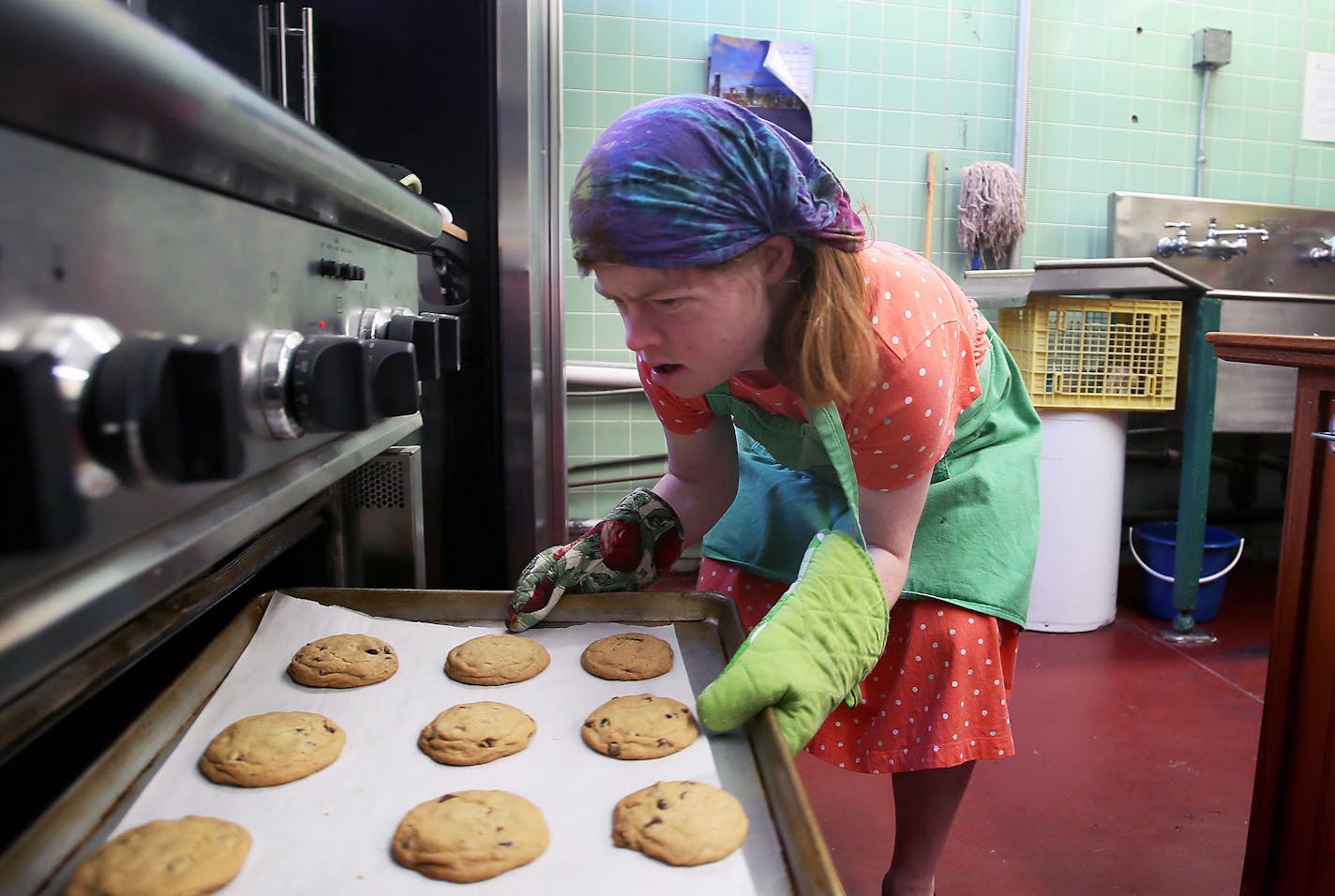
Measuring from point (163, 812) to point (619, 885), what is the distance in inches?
14.6

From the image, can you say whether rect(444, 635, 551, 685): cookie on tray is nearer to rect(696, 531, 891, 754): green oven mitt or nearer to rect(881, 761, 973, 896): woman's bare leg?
rect(696, 531, 891, 754): green oven mitt

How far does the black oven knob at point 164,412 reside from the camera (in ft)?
1.05

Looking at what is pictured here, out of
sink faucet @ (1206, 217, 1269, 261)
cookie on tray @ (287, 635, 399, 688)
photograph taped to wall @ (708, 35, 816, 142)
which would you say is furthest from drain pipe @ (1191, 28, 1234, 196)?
cookie on tray @ (287, 635, 399, 688)

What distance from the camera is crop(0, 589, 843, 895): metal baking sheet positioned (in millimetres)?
638

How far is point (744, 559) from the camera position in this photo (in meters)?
1.29

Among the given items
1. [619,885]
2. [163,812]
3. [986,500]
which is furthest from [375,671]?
[986,500]

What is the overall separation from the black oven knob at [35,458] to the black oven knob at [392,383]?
26cm

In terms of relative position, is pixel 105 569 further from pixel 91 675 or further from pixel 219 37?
pixel 219 37

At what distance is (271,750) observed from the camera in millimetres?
763

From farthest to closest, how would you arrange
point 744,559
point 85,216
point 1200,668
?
point 1200,668
point 744,559
point 85,216

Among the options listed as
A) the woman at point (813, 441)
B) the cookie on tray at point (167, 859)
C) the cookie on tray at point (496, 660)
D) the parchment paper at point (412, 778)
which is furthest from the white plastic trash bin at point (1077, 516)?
the cookie on tray at point (167, 859)

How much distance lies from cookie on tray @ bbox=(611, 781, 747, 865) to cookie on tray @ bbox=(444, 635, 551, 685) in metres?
0.25

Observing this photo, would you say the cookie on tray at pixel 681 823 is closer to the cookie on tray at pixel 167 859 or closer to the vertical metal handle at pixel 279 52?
the cookie on tray at pixel 167 859

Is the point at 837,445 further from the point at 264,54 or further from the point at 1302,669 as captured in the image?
the point at 264,54
